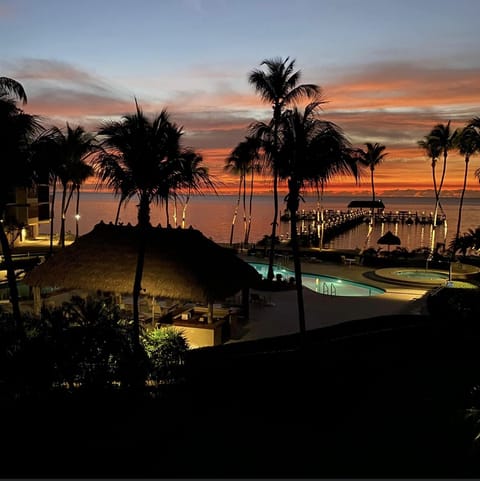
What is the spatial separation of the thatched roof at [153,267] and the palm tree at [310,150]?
4.84m

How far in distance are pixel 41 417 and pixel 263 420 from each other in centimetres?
395

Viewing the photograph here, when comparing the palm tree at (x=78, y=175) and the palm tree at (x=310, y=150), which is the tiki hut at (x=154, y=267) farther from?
the palm tree at (x=78, y=175)

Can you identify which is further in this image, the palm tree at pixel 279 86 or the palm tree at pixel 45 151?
the palm tree at pixel 279 86

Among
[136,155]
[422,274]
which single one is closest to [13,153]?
[136,155]

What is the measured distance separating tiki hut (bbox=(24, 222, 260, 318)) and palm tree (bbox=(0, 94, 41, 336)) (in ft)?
14.9

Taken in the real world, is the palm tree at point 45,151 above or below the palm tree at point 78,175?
below

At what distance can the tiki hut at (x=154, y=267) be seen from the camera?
14.6 m

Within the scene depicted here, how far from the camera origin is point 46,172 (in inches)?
449

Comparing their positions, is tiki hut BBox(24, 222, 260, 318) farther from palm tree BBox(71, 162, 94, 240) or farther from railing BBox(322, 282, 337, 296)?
palm tree BBox(71, 162, 94, 240)

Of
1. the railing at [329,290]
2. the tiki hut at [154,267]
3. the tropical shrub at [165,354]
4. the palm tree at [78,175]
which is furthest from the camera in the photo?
the palm tree at [78,175]

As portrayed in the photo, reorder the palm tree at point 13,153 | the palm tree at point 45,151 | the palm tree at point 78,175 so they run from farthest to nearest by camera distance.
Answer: the palm tree at point 78,175
the palm tree at point 45,151
the palm tree at point 13,153

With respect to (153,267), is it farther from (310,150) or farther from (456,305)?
(456,305)

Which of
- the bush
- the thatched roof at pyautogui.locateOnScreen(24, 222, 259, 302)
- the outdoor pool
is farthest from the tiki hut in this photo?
the outdoor pool

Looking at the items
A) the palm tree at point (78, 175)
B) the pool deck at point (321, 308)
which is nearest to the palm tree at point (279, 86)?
the pool deck at point (321, 308)
